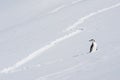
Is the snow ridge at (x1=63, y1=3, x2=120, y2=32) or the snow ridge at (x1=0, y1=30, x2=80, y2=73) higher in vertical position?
the snow ridge at (x1=63, y1=3, x2=120, y2=32)

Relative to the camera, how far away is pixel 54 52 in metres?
15.0

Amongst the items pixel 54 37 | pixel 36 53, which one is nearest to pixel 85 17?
pixel 54 37

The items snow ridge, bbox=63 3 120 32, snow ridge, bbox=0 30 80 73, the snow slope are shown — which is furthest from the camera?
snow ridge, bbox=63 3 120 32

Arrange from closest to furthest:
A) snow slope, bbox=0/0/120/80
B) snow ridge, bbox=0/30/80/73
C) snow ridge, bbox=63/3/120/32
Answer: snow slope, bbox=0/0/120/80 → snow ridge, bbox=0/30/80/73 → snow ridge, bbox=63/3/120/32

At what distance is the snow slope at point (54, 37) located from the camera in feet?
37.2

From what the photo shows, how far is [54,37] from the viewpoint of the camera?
1864cm

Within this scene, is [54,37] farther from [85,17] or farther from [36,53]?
[85,17]

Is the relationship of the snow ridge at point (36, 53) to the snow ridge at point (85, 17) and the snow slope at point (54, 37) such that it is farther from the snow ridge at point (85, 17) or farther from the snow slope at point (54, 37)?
the snow ridge at point (85, 17)

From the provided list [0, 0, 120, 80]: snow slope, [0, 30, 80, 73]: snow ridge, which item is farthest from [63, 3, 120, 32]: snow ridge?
[0, 30, 80, 73]: snow ridge

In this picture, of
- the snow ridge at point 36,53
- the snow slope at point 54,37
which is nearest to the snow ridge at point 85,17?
the snow slope at point 54,37

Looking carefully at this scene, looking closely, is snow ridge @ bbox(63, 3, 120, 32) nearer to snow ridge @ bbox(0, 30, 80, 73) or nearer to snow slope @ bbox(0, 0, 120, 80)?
snow slope @ bbox(0, 0, 120, 80)

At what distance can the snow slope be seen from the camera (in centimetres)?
1134

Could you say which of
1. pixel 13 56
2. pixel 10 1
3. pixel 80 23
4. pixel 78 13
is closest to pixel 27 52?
pixel 13 56

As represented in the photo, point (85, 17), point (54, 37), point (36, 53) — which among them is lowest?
point (36, 53)
